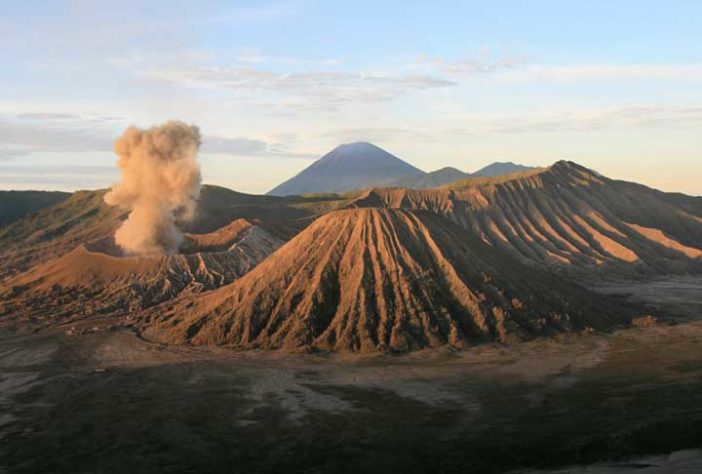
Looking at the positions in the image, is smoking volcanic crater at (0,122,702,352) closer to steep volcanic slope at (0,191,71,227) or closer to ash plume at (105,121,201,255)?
ash plume at (105,121,201,255)

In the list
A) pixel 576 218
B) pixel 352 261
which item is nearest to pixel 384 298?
pixel 352 261

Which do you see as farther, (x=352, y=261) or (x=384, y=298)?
Answer: (x=352, y=261)

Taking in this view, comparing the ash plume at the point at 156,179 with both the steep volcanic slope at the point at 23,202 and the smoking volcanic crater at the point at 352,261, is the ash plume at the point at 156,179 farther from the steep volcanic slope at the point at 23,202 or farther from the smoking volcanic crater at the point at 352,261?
the steep volcanic slope at the point at 23,202

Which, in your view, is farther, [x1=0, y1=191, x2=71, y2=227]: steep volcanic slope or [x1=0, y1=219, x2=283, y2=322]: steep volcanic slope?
[x1=0, y1=191, x2=71, y2=227]: steep volcanic slope

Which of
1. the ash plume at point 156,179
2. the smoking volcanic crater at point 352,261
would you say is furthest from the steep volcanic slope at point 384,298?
the ash plume at point 156,179

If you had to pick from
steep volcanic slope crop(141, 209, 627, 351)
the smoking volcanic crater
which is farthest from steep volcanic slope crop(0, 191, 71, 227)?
steep volcanic slope crop(141, 209, 627, 351)

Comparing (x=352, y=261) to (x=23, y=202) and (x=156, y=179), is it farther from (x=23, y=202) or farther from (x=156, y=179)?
(x=23, y=202)
